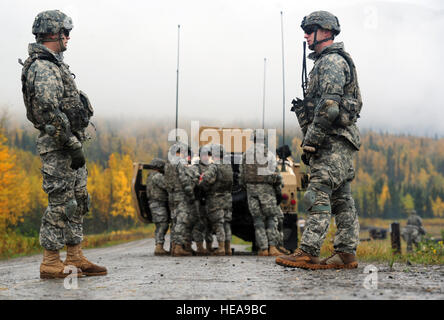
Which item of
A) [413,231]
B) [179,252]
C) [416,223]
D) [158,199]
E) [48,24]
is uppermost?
[48,24]

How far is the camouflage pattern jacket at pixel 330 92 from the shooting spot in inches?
234

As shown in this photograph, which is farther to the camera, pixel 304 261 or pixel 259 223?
pixel 259 223

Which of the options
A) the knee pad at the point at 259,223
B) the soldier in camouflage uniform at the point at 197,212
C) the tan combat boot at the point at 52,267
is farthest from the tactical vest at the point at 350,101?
the soldier in camouflage uniform at the point at 197,212

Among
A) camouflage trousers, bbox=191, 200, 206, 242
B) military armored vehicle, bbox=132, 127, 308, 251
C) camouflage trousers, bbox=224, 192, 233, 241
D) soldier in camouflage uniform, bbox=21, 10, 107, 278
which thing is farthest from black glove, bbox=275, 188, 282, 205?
soldier in camouflage uniform, bbox=21, 10, 107, 278

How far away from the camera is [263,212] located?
35.8 feet

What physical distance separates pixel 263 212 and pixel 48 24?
6.33 metres

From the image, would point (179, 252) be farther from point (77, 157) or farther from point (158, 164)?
point (77, 157)

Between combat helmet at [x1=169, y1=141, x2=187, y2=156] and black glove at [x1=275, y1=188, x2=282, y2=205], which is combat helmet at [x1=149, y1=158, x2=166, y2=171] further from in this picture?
black glove at [x1=275, y1=188, x2=282, y2=205]

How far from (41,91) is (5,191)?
72.0 feet

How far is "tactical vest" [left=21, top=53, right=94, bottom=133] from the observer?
556 cm

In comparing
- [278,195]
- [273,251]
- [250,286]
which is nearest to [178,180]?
[278,195]

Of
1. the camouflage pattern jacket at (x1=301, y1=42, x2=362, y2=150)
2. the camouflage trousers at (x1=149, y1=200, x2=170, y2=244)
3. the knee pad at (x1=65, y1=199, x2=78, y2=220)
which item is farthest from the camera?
the camouflage trousers at (x1=149, y1=200, x2=170, y2=244)

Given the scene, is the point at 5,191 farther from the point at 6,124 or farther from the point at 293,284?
the point at 293,284
